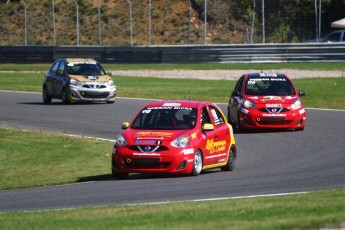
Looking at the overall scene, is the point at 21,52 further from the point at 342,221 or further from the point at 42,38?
the point at 342,221

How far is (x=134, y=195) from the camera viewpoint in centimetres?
1408

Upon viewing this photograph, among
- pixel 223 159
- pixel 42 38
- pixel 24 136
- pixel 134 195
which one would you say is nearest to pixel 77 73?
pixel 24 136

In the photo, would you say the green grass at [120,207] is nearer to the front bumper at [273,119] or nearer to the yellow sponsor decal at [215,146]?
the yellow sponsor decal at [215,146]

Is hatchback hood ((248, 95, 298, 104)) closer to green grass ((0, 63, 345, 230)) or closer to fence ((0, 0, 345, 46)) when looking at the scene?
green grass ((0, 63, 345, 230))

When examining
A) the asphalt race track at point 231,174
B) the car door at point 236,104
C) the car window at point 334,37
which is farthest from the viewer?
the car window at point 334,37

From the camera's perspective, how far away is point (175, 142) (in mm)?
16531

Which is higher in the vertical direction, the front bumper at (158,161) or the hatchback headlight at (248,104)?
the front bumper at (158,161)

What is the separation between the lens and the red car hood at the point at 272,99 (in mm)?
24844

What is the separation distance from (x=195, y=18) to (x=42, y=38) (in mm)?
9020

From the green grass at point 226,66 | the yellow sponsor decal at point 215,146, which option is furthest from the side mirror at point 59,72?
the yellow sponsor decal at point 215,146

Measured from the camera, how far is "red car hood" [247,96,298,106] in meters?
24.8

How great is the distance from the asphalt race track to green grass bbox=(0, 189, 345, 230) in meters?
1.49

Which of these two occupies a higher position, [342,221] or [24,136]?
[342,221]

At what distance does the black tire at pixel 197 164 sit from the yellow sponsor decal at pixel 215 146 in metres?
0.26
